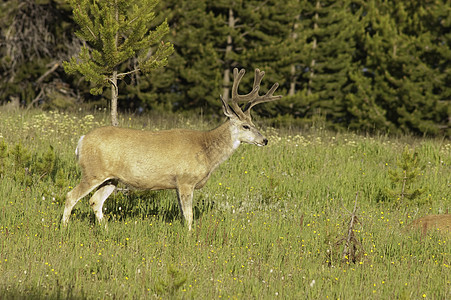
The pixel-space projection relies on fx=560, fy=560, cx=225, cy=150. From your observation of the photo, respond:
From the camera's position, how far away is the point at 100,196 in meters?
7.60

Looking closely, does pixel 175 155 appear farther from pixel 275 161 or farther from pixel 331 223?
pixel 275 161

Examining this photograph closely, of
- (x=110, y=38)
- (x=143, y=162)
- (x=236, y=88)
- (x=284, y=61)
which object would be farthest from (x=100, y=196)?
(x=284, y=61)

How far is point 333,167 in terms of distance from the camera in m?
11.3

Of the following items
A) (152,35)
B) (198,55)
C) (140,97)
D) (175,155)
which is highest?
(152,35)

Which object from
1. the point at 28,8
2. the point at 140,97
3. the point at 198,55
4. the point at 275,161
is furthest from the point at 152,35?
the point at 198,55

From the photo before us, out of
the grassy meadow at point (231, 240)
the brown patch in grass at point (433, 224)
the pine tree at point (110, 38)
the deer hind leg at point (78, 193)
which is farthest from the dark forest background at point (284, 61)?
the brown patch in grass at point (433, 224)

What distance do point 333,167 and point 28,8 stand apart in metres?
13.0

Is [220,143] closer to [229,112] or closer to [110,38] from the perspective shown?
[229,112]

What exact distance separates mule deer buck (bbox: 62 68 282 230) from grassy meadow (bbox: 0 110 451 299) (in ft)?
1.29

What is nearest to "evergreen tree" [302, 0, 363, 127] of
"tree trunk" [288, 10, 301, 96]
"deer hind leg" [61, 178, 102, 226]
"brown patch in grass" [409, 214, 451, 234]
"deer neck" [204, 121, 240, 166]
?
"tree trunk" [288, 10, 301, 96]

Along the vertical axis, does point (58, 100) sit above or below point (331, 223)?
below

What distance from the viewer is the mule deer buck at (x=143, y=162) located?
7.06m

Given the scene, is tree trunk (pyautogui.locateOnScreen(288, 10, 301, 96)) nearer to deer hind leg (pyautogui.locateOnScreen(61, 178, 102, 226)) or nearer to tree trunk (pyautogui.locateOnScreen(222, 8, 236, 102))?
tree trunk (pyautogui.locateOnScreen(222, 8, 236, 102))

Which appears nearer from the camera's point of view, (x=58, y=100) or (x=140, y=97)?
(x=58, y=100)
